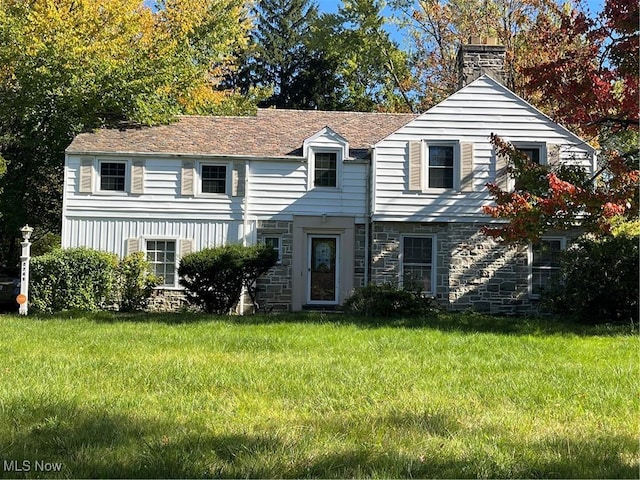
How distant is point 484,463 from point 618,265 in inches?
376

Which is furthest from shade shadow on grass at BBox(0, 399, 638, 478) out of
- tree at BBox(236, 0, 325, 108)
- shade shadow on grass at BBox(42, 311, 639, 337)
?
tree at BBox(236, 0, 325, 108)

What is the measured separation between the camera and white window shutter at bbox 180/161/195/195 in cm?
1614

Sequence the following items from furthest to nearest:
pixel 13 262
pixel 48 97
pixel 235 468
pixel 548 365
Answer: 1. pixel 13 262
2. pixel 48 97
3. pixel 548 365
4. pixel 235 468

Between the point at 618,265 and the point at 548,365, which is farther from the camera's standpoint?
the point at 618,265

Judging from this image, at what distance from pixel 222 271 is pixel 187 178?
3784mm

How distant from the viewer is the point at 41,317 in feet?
40.2

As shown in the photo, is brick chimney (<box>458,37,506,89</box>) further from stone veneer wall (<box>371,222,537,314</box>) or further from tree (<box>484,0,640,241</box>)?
tree (<box>484,0,640,241</box>)

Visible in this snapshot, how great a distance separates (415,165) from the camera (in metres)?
15.6

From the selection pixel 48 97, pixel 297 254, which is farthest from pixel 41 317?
pixel 48 97

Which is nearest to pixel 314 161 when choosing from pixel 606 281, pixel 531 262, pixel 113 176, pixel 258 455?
pixel 113 176

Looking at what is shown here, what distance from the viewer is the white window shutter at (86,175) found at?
15961 millimetres

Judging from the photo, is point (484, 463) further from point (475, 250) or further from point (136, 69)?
point (136, 69)

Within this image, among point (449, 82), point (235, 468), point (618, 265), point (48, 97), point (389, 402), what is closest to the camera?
point (235, 468)

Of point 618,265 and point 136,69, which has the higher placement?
point 136,69
